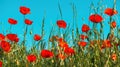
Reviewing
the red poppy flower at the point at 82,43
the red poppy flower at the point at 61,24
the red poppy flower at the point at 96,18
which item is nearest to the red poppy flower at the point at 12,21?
the red poppy flower at the point at 61,24

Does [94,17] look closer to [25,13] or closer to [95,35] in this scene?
[95,35]

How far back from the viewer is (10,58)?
3.94 meters

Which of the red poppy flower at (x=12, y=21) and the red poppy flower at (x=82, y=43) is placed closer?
the red poppy flower at (x=82, y=43)

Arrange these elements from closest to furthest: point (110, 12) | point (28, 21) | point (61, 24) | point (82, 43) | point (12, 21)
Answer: point (110, 12) → point (82, 43) → point (61, 24) → point (28, 21) → point (12, 21)

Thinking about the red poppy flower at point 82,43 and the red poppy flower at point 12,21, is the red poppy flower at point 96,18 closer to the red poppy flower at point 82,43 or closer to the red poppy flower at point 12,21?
the red poppy flower at point 82,43

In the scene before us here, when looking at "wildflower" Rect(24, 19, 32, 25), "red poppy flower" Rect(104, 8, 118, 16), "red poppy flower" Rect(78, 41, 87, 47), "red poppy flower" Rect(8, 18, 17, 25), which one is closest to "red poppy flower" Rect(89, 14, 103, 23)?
"red poppy flower" Rect(104, 8, 118, 16)

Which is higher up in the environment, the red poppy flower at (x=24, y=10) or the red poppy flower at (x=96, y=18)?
the red poppy flower at (x=24, y=10)

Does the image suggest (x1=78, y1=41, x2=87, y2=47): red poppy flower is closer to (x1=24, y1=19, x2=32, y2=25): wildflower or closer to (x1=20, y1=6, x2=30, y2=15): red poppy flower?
(x1=24, y1=19, x2=32, y2=25): wildflower

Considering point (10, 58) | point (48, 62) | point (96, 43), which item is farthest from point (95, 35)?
point (10, 58)

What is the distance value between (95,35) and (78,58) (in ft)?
0.88

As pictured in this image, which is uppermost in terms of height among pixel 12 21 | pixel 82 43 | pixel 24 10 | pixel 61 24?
pixel 24 10

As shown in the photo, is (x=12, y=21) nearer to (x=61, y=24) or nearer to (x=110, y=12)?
(x=61, y=24)

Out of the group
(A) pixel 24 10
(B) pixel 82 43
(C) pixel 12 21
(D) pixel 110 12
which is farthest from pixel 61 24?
(C) pixel 12 21

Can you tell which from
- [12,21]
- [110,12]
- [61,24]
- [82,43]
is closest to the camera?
[110,12]
